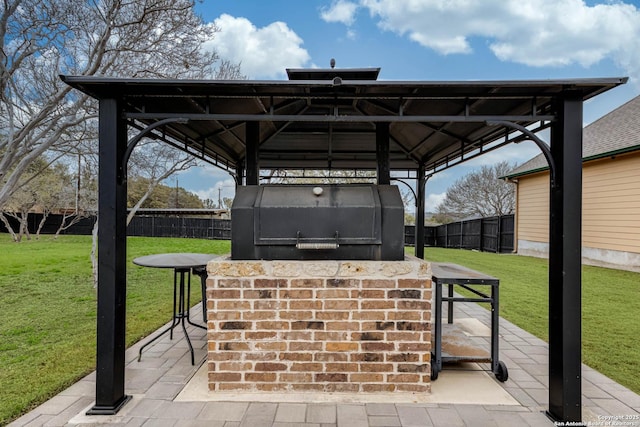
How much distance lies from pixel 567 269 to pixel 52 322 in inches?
219

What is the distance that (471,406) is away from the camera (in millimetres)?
2268

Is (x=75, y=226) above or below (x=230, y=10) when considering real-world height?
below

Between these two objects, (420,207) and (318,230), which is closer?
(318,230)

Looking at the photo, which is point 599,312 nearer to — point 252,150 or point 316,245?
point 316,245

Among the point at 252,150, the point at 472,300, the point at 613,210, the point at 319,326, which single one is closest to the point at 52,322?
the point at 252,150

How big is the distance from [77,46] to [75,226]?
19.8 metres

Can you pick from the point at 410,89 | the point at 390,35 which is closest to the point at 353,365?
the point at 410,89

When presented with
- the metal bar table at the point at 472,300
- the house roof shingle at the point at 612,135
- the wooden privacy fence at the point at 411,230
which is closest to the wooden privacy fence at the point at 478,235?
the wooden privacy fence at the point at 411,230

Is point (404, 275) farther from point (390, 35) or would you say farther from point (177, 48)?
point (390, 35)

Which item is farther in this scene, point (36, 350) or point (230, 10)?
point (230, 10)

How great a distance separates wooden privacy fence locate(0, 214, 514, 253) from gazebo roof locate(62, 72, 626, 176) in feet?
16.7

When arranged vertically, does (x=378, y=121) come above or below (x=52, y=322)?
above

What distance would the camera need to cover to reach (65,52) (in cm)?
582

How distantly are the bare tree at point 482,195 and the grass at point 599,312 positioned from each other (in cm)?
1320
